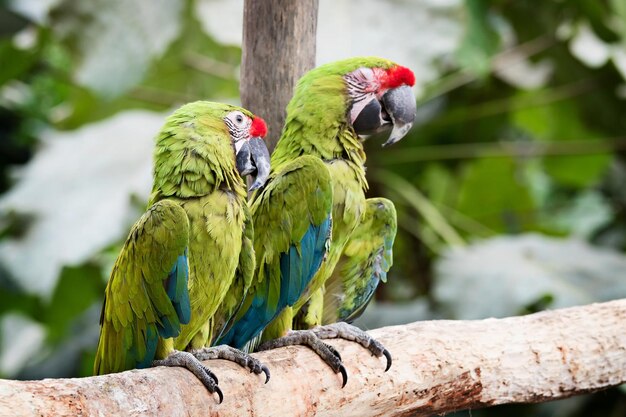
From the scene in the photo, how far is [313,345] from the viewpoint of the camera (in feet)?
3.49

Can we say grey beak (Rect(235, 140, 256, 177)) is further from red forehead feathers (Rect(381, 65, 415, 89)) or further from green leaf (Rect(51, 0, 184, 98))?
green leaf (Rect(51, 0, 184, 98))

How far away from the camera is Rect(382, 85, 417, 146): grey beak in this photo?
1044mm

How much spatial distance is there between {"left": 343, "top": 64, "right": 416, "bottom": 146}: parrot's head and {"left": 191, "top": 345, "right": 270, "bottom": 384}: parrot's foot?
1.04 ft

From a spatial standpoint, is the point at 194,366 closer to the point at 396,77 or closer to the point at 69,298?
the point at 396,77

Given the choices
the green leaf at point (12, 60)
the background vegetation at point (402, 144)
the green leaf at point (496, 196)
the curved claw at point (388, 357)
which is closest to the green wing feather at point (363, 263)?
the curved claw at point (388, 357)

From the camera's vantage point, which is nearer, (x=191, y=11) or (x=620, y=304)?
(x=620, y=304)

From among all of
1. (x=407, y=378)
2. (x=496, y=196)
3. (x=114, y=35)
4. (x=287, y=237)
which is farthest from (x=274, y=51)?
(x=496, y=196)

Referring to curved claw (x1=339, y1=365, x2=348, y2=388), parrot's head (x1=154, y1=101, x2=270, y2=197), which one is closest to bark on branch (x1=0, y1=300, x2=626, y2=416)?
curved claw (x1=339, y1=365, x2=348, y2=388)

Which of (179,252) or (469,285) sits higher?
(179,252)

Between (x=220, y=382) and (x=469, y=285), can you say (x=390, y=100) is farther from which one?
(x=469, y=285)

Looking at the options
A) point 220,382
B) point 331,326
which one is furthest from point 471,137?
point 220,382

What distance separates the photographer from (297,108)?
3.42 feet

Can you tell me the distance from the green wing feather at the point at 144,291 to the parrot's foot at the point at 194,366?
0.02 metres

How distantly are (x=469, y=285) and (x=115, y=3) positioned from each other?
1.07 m
